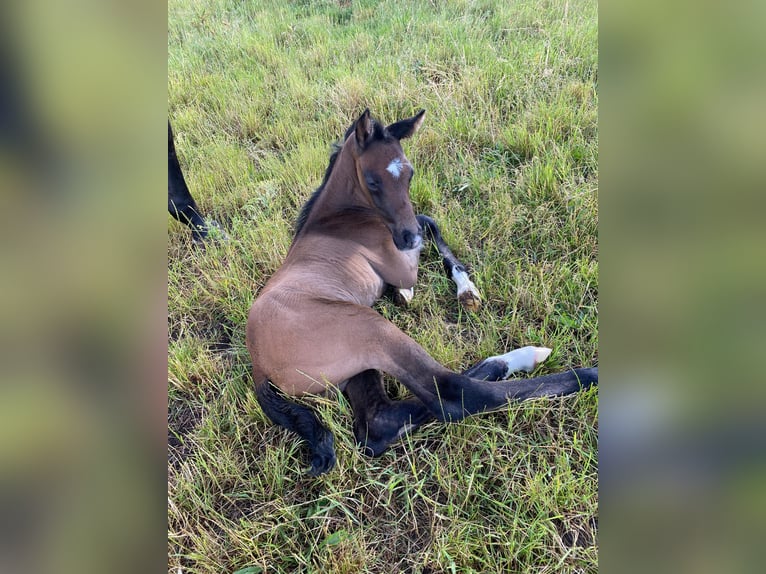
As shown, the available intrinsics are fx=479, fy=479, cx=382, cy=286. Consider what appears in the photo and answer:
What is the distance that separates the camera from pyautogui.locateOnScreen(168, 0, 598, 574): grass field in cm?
211

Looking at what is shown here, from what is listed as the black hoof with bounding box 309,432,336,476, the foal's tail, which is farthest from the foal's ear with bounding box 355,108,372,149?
the black hoof with bounding box 309,432,336,476

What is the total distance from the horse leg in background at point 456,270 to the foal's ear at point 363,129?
29.8 inches

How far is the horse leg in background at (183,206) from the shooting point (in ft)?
13.5

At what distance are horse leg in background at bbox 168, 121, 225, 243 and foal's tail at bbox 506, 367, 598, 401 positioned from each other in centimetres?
278

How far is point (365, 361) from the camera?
2.71m

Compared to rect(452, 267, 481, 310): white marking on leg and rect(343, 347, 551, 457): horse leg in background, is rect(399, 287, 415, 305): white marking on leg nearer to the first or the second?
rect(452, 267, 481, 310): white marking on leg

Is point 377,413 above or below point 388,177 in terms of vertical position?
below

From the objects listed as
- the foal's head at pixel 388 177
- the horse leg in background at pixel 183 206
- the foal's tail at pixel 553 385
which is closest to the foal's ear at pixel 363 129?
the foal's head at pixel 388 177

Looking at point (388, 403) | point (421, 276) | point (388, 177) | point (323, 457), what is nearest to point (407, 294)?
point (421, 276)

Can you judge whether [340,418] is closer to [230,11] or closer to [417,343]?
[417,343]

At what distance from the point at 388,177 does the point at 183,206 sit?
206 cm

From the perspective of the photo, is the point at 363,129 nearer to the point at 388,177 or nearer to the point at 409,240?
the point at 388,177

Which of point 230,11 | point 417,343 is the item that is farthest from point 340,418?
point 230,11
